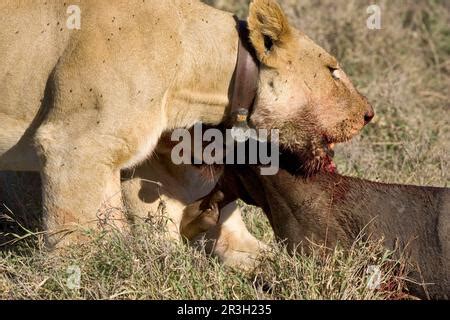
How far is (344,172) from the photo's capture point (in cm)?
643

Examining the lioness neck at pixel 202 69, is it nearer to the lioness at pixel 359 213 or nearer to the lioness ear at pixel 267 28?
the lioness ear at pixel 267 28

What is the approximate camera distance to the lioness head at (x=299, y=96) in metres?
4.89

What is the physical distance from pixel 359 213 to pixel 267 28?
979 mm

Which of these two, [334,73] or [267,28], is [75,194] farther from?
[334,73]

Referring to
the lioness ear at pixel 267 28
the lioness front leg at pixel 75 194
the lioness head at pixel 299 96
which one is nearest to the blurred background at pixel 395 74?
the lioness head at pixel 299 96

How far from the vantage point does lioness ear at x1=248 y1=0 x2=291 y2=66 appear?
482 centimetres

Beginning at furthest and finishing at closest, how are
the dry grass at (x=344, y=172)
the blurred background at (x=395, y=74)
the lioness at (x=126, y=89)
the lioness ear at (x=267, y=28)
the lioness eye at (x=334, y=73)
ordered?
the blurred background at (x=395, y=74) < the lioness eye at (x=334, y=73) < the lioness ear at (x=267, y=28) < the lioness at (x=126, y=89) < the dry grass at (x=344, y=172)

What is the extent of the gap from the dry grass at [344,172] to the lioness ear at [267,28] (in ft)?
3.13

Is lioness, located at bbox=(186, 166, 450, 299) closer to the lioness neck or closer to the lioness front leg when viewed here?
the lioness neck

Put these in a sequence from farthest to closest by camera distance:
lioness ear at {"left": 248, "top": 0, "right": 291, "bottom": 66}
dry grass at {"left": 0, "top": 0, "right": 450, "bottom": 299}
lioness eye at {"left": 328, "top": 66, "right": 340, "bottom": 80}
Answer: lioness eye at {"left": 328, "top": 66, "right": 340, "bottom": 80}, lioness ear at {"left": 248, "top": 0, "right": 291, "bottom": 66}, dry grass at {"left": 0, "top": 0, "right": 450, "bottom": 299}

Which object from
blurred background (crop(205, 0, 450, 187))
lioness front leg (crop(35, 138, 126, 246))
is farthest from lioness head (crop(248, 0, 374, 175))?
blurred background (crop(205, 0, 450, 187))

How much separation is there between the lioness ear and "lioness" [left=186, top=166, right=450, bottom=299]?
0.59 meters

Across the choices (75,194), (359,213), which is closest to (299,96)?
(359,213)

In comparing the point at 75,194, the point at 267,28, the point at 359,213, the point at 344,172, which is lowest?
the point at 344,172
